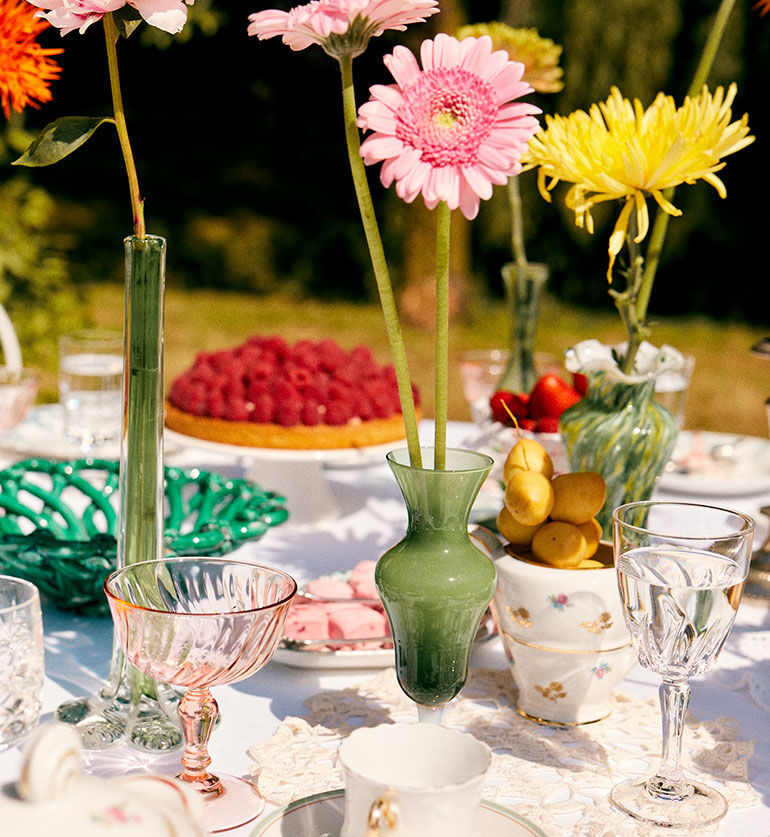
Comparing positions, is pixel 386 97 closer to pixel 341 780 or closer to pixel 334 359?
pixel 341 780

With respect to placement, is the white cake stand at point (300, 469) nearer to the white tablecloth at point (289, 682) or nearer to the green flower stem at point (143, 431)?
the white tablecloth at point (289, 682)

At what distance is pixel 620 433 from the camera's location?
47.9 inches

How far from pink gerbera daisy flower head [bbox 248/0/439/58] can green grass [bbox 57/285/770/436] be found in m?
4.90

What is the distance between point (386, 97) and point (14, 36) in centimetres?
40

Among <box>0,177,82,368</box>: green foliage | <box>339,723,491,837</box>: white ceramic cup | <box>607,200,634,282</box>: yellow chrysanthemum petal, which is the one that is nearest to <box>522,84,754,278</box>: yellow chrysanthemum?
<box>607,200,634,282</box>: yellow chrysanthemum petal

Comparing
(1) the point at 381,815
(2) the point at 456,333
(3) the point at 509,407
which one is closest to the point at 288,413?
(3) the point at 509,407

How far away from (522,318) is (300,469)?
15.4 inches

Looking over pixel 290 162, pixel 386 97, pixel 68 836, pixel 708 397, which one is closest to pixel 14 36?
pixel 386 97

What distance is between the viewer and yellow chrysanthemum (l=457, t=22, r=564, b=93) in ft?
5.12

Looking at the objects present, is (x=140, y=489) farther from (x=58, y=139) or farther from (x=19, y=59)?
(x=19, y=59)

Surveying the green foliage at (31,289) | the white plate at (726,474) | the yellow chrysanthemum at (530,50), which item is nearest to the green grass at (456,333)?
the green foliage at (31,289)

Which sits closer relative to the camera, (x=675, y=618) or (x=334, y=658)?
(x=675, y=618)

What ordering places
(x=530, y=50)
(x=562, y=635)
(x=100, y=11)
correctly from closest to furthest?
(x=100, y=11)
(x=562, y=635)
(x=530, y=50)

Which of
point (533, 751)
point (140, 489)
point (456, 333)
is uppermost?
point (140, 489)
